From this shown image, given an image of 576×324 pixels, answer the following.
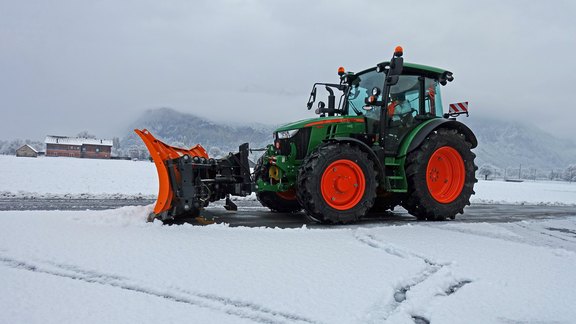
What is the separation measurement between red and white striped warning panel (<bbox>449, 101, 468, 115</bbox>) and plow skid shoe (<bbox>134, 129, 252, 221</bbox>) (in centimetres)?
392

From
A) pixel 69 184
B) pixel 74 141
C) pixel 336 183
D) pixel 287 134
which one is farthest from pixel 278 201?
pixel 74 141

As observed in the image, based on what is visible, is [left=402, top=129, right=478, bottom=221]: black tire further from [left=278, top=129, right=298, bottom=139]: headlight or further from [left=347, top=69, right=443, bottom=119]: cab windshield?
[left=278, top=129, right=298, bottom=139]: headlight

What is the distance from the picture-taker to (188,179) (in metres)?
4.78

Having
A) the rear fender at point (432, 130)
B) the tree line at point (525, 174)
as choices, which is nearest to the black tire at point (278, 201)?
the rear fender at point (432, 130)

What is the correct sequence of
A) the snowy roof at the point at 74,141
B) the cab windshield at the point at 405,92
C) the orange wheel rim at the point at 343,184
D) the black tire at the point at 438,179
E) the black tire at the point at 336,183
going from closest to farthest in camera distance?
the black tire at the point at 336,183 → the orange wheel rim at the point at 343,184 → the black tire at the point at 438,179 → the cab windshield at the point at 405,92 → the snowy roof at the point at 74,141

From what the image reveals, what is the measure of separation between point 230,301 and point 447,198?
4.97 meters

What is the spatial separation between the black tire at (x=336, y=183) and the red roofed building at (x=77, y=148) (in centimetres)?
8759

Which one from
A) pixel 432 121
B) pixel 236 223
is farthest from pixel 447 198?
pixel 236 223

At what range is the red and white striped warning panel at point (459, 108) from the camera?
6.80 meters

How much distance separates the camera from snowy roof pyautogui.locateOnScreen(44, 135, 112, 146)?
85.4 m

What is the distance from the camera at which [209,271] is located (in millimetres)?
2832

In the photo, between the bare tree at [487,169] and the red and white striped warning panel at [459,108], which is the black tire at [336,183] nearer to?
the red and white striped warning panel at [459,108]

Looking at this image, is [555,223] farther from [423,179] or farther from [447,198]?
[423,179]

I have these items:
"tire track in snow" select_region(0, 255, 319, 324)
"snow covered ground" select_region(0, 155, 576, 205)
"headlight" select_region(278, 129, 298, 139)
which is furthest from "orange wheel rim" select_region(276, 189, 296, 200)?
"snow covered ground" select_region(0, 155, 576, 205)
